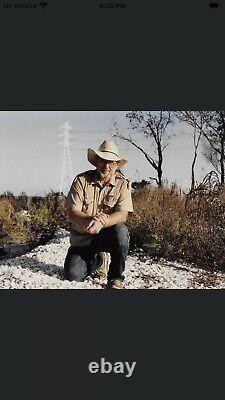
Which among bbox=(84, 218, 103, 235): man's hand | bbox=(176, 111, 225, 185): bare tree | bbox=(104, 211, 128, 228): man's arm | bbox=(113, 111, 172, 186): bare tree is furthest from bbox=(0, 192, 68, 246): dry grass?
bbox=(176, 111, 225, 185): bare tree

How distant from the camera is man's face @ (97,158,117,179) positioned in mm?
4199

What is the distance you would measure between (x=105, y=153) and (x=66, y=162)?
0.27 meters

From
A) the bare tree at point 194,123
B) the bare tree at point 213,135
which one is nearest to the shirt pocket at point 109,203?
the bare tree at point 194,123

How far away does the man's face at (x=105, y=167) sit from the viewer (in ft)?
13.8

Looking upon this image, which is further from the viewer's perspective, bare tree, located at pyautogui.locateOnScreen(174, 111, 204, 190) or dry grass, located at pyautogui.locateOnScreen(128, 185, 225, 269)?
dry grass, located at pyautogui.locateOnScreen(128, 185, 225, 269)

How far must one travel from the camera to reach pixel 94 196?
4.21m

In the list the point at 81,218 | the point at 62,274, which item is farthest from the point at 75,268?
the point at 81,218

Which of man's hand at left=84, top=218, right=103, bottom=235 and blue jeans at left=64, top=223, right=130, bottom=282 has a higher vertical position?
man's hand at left=84, top=218, right=103, bottom=235

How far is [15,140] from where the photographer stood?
4.20 meters

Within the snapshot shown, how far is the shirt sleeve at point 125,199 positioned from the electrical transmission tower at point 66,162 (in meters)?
0.35

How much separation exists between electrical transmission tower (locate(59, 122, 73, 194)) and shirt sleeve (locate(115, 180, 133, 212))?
35 cm

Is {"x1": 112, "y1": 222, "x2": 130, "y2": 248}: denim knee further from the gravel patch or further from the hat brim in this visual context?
the hat brim
